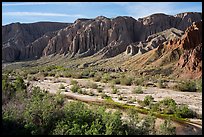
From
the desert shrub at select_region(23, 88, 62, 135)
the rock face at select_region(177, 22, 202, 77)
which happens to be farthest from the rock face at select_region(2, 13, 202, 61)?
the desert shrub at select_region(23, 88, 62, 135)

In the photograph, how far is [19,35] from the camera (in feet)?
441

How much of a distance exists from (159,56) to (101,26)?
54.9m

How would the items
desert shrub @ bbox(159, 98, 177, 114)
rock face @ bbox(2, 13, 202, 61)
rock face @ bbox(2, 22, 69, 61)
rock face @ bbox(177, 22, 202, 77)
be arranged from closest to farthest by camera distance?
desert shrub @ bbox(159, 98, 177, 114), rock face @ bbox(177, 22, 202, 77), rock face @ bbox(2, 13, 202, 61), rock face @ bbox(2, 22, 69, 61)

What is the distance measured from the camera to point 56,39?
110375mm

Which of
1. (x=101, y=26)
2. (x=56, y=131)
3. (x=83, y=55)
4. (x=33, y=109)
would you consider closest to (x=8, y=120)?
(x=33, y=109)

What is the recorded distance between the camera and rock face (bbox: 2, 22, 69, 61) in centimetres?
11653

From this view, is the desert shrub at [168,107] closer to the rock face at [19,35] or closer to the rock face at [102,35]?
the rock face at [102,35]

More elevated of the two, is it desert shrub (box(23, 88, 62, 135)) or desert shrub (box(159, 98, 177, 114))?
desert shrub (box(23, 88, 62, 135))

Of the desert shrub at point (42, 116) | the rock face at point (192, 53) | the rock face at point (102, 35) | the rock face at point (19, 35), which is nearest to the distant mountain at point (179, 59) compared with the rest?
the rock face at point (192, 53)

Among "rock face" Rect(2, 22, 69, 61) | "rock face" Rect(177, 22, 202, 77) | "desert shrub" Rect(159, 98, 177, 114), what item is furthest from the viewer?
"rock face" Rect(2, 22, 69, 61)

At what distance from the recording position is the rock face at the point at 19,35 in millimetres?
116525

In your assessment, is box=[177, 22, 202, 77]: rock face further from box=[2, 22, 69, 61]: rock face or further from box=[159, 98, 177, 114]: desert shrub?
box=[2, 22, 69, 61]: rock face

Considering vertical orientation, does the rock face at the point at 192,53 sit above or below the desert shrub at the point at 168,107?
above

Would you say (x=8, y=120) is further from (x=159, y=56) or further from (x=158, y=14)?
(x=158, y=14)
